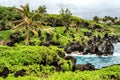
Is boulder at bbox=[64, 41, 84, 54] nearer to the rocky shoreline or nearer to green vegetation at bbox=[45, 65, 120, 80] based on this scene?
the rocky shoreline

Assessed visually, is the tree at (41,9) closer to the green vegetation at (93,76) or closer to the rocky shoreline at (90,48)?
the rocky shoreline at (90,48)

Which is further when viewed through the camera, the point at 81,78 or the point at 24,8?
the point at 24,8

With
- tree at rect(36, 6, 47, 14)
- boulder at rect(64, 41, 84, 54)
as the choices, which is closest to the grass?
boulder at rect(64, 41, 84, 54)

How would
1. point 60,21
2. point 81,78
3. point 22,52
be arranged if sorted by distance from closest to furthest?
1. point 81,78
2. point 22,52
3. point 60,21

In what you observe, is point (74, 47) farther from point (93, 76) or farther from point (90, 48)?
point (93, 76)

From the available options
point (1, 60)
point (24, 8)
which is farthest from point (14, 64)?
point (24, 8)

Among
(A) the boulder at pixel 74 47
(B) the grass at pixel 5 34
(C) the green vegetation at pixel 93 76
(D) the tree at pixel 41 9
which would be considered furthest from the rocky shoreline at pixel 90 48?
(C) the green vegetation at pixel 93 76

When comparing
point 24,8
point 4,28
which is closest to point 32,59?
point 24,8

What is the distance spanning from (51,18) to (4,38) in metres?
56.7

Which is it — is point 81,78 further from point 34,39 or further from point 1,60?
point 34,39

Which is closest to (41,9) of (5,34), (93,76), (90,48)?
(5,34)

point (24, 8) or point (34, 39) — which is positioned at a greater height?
point (24, 8)

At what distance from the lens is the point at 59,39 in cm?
13650

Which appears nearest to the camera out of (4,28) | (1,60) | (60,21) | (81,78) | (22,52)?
(81,78)
